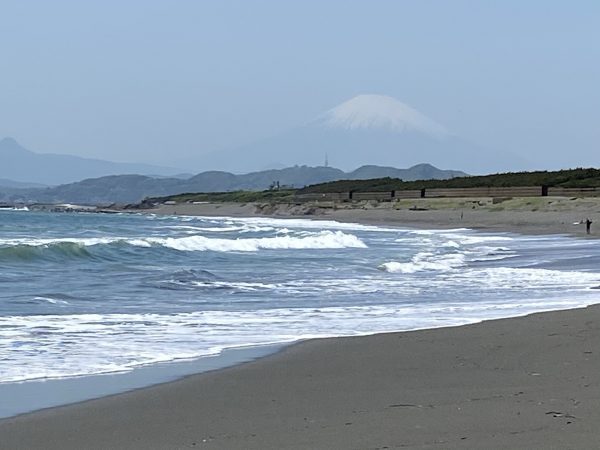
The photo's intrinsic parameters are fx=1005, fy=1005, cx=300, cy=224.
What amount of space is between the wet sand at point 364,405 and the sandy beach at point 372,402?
1 cm

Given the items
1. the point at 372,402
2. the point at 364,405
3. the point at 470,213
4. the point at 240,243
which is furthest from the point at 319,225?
the point at 364,405

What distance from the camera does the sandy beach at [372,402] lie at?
5.88 meters

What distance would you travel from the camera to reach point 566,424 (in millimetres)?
5965

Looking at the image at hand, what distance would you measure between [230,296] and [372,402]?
951cm

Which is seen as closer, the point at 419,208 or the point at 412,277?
the point at 412,277

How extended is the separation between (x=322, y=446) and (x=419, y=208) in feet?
221

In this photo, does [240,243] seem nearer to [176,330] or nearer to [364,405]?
[176,330]

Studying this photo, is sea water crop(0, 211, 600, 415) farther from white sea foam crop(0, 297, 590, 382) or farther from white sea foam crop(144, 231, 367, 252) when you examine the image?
white sea foam crop(144, 231, 367, 252)

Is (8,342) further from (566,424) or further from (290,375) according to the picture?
(566,424)

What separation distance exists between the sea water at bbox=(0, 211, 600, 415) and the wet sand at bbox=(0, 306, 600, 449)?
1.41 m

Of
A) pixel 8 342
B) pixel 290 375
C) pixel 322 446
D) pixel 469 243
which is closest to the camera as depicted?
pixel 322 446

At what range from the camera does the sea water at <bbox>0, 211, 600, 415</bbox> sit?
10.4 meters

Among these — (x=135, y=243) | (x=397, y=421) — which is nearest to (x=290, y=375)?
(x=397, y=421)

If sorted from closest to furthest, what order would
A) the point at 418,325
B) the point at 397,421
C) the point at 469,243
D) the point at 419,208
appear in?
the point at 397,421, the point at 418,325, the point at 469,243, the point at 419,208
